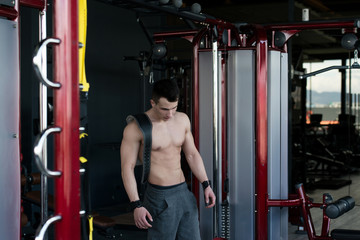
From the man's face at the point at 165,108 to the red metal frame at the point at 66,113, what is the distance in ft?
3.82

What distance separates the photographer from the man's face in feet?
9.16

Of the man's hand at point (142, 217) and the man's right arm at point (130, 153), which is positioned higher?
the man's right arm at point (130, 153)

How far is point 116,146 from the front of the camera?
5.53m

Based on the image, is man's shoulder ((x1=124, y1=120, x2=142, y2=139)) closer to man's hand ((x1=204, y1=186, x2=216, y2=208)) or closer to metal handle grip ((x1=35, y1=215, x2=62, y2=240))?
man's hand ((x1=204, y1=186, x2=216, y2=208))

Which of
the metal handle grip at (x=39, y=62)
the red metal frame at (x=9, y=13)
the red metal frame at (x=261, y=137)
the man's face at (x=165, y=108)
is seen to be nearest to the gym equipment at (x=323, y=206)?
the red metal frame at (x=261, y=137)

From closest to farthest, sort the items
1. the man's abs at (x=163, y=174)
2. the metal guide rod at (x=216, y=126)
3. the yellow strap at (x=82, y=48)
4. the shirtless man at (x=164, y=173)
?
the yellow strap at (x=82, y=48), the shirtless man at (x=164, y=173), the man's abs at (x=163, y=174), the metal guide rod at (x=216, y=126)

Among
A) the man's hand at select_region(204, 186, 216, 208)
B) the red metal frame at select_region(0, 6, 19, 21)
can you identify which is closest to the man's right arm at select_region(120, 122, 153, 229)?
the man's hand at select_region(204, 186, 216, 208)

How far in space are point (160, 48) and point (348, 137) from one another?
364 centimetres

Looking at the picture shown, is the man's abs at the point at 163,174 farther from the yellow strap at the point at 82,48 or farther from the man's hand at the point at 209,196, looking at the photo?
the yellow strap at the point at 82,48

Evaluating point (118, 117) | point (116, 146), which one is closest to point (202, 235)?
point (116, 146)

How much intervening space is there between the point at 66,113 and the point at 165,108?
4.04 ft

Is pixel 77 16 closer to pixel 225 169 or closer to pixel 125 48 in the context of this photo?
pixel 225 169

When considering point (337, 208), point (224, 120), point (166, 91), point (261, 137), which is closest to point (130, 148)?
point (166, 91)

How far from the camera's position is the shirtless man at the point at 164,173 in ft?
9.16
